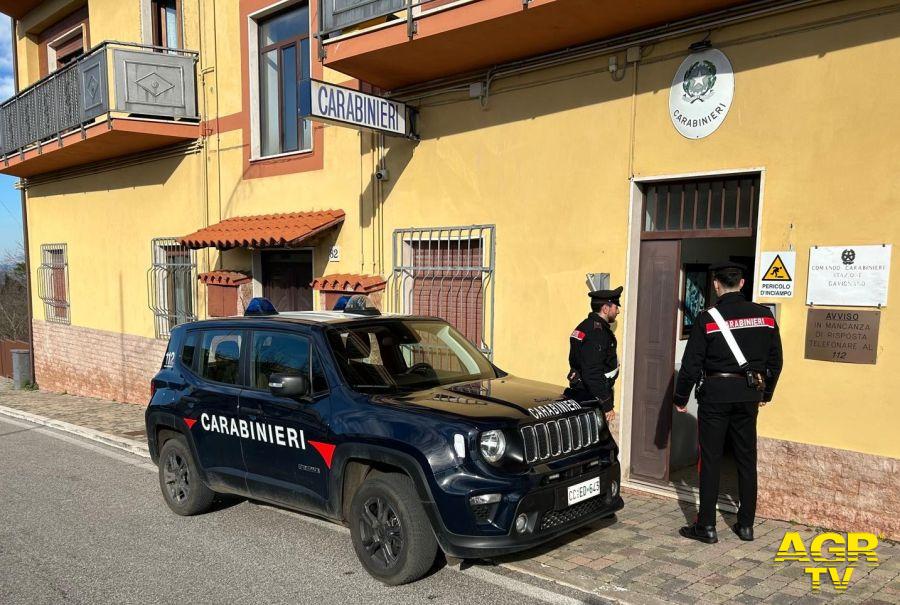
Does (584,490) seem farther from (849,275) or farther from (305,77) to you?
(305,77)

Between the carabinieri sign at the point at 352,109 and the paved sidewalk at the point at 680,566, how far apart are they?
470cm

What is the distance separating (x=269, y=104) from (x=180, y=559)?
741 centimetres

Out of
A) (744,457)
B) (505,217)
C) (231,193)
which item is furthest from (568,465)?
A: (231,193)

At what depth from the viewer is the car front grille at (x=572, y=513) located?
396cm

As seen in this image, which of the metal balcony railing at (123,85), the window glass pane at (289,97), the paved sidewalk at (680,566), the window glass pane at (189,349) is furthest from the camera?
the metal balcony railing at (123,85)

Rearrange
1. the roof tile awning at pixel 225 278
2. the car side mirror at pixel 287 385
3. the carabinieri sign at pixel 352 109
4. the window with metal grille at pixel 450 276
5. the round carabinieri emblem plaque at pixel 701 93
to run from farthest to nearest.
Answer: the roof tile awning at pixel 225 278, the window with metal grille at pixel 450 276, the carabinieri sign at pixel 352 109, the round carabinieri emblem plaque at pixel 701 93, the car side mirror at pixel 287 385

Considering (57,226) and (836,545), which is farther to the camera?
(57,226)

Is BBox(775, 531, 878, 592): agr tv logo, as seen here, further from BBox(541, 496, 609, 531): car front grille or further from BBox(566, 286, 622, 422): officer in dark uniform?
BBox(566, 286, 622, 422): officer in dark uniform

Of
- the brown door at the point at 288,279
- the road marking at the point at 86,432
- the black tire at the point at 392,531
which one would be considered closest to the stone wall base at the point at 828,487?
the black tire at the point at 392,531

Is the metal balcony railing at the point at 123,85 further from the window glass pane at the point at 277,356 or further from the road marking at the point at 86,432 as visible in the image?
the window glass pane at the point at 277,356

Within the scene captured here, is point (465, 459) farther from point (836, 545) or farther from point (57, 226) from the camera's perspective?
point (57, 226)

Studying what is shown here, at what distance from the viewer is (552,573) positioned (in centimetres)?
428

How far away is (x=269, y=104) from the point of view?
33.6 ft

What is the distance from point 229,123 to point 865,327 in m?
9.12
